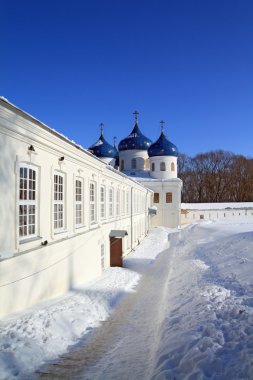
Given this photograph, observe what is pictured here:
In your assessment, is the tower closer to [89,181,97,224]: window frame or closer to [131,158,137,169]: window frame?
[131,158,137,169]: window frame

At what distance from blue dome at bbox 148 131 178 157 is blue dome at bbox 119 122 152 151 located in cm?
254

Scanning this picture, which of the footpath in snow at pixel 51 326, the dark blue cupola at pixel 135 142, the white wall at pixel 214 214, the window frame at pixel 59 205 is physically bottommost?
the footpath in snow at pixel 51 326

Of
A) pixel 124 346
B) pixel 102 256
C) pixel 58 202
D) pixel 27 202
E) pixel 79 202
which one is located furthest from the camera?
pixel 102 256

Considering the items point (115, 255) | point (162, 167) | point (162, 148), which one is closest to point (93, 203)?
point (115, 255)

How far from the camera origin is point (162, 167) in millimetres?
38094

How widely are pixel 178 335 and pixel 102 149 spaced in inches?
1411

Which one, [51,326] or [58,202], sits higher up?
[58,202]

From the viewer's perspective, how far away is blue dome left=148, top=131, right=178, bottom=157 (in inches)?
1497

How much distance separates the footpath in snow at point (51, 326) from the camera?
4961 mm

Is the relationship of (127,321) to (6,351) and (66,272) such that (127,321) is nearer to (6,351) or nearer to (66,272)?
(66,272)

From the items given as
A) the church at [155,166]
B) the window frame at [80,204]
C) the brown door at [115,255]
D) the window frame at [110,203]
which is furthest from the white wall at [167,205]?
the window frame at [80,204]

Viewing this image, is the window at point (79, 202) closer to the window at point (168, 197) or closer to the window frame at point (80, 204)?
the window frame at point (80, 204)

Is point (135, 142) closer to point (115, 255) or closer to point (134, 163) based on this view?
point (134, 163)

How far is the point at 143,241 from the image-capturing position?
25.0 meters
